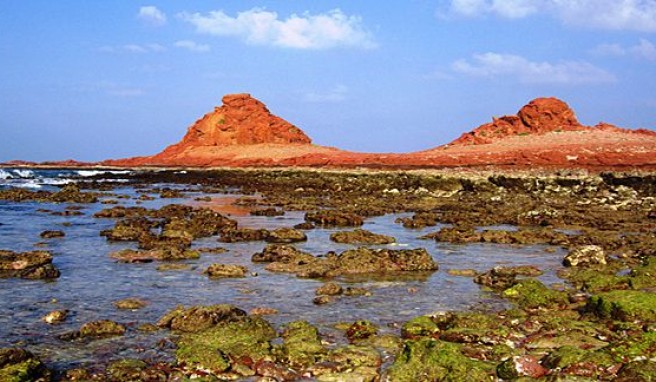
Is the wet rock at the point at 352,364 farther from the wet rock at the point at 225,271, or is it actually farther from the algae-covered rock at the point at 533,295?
the wet rock at the point at 225,271

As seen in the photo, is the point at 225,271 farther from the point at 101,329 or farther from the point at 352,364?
the point at 352,364

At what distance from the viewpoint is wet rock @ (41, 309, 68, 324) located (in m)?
9.20

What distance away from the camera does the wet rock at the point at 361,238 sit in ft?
59.6

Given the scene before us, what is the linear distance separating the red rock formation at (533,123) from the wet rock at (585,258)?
61808 mm

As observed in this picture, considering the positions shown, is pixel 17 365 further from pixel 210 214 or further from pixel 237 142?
pixel 237 142

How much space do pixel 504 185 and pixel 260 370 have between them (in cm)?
3524

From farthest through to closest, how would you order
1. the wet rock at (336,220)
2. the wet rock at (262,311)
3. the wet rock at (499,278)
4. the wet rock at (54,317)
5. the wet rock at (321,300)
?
the wet rock at (336,220), the wet rock at (499,278), the wet rock at (321,300), the wet rock at (262,311), the wet rock at (54,317)

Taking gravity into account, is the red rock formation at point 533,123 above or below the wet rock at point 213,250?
above

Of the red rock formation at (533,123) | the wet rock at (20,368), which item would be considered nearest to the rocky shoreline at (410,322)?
the wet rock at (20,368)

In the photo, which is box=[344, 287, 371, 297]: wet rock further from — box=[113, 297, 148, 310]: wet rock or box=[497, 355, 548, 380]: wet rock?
box=[497, 355, 548, 380]: wet rock

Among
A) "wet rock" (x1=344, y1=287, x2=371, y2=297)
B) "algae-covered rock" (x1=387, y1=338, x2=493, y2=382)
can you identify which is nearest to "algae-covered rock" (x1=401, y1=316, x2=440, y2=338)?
"algae-covered rock" (x1=387, y1=338, x2=493, y2=382)

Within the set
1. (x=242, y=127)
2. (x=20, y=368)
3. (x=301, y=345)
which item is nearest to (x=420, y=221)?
(x=301, y=345)

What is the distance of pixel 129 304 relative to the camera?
10273mm

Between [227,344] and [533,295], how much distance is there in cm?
588
